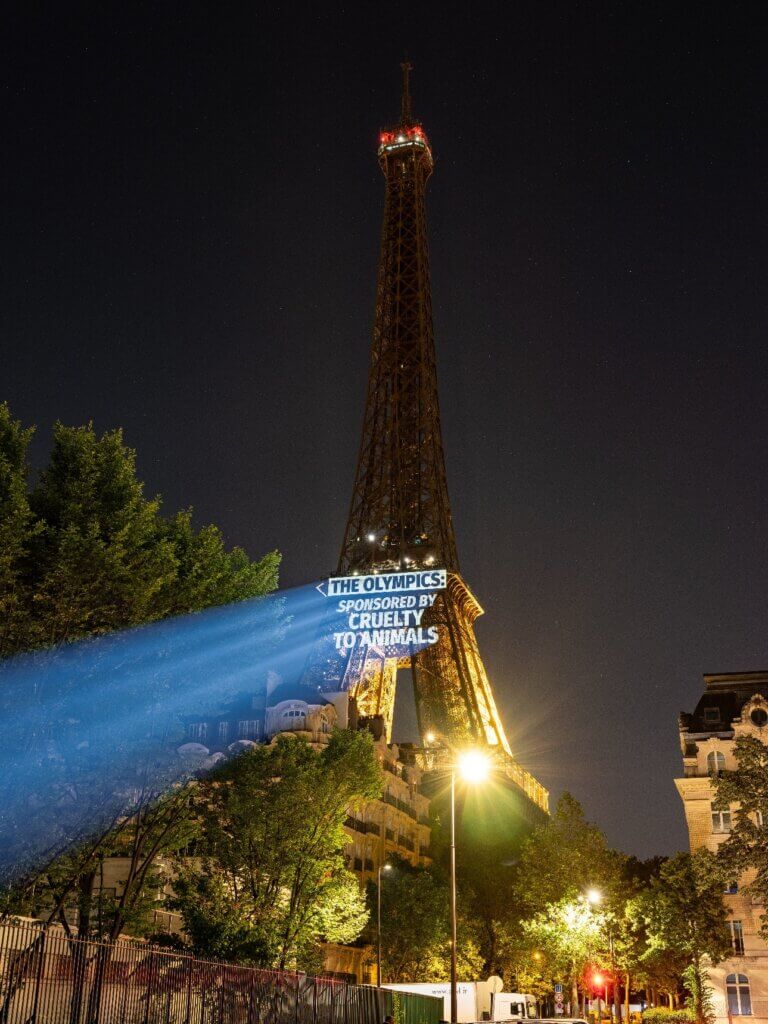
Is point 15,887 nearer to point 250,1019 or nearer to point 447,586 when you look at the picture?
point 250,1019

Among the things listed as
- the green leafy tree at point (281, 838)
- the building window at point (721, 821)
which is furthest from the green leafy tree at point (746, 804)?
the building window at point (721, 821)


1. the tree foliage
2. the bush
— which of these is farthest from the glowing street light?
the bush

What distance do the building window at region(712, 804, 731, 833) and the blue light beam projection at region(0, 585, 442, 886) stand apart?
→ 38.7 meters

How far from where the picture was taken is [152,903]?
3403 cm

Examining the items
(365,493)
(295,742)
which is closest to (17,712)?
(295,742)

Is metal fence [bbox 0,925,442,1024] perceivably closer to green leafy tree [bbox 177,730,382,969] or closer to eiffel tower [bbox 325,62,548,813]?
green leafy tree [bbox 177,730,382,969]

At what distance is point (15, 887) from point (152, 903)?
9.99 m

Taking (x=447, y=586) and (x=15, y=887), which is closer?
(x=15, y=887)

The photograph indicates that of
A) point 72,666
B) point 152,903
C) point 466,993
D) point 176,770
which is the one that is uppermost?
point 72,666

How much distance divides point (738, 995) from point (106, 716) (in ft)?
148

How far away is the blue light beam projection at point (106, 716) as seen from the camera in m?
23.3

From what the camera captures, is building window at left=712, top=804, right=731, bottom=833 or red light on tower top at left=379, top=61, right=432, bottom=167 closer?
building window at left=712, top=804, right=731, bottom=833

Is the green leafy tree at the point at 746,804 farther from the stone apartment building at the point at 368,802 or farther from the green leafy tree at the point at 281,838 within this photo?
the stone apartment building at the point at 368,802

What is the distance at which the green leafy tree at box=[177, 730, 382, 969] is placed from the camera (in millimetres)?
40875
